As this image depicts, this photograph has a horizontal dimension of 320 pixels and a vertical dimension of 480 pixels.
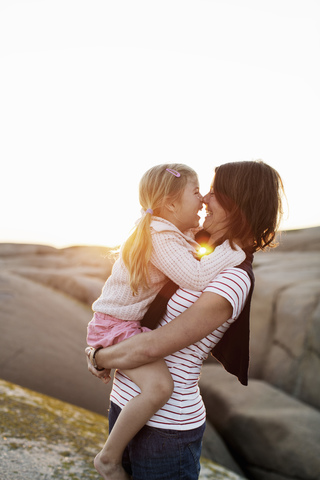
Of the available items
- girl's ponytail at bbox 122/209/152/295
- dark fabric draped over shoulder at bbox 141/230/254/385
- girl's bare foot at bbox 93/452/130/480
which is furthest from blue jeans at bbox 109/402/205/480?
girl's ponytail at bbox 122/209/152/295

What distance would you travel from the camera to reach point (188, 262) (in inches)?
79.1

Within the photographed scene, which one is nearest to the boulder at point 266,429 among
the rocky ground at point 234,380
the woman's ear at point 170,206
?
the rocky ground at point 234,380

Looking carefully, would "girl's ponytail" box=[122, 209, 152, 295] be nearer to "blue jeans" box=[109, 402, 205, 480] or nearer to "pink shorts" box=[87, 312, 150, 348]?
"pink shorts" box=[87, 312, 150, 348]

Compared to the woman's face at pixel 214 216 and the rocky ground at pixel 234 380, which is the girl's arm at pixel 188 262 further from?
the rocky ground at pixel 234 380

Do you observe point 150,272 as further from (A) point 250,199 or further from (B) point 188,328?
(A) point 250,199

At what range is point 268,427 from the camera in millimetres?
5098

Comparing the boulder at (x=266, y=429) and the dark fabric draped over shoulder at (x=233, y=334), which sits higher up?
the dark fabric draped over shoulder at (x=233, y=334)

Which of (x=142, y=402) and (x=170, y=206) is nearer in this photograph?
(x=142, y=402)

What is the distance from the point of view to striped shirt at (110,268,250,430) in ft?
6.16

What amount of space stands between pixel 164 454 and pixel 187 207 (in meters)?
1.23

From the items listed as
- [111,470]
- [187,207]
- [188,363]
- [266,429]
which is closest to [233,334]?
[188,363]

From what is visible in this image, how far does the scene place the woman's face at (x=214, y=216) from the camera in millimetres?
2184

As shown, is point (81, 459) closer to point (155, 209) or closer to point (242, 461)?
point (155, 209)

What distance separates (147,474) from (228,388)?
4.36m
